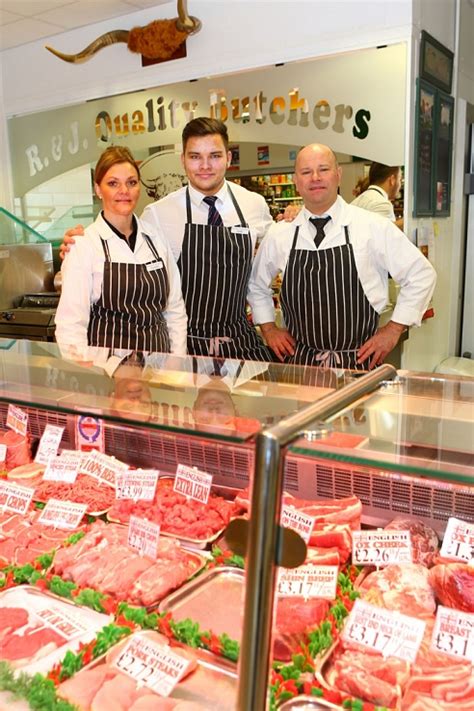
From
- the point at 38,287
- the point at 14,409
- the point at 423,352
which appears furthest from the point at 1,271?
the point at 423,352

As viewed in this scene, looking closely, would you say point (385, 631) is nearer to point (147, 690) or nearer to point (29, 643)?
point (147, 690)

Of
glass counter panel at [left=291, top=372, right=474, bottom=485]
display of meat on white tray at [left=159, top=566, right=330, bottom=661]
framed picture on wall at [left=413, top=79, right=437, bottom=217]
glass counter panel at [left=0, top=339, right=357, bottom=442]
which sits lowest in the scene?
display of meat on white tray at [left=159, top=566, right=330, bottom=661]

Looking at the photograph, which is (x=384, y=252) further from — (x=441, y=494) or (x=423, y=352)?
(x=423, y=352)

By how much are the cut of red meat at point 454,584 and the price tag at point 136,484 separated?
34.5 inches

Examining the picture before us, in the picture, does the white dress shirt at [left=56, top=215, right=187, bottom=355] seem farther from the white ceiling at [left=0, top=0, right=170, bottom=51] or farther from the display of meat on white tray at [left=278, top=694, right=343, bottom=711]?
the white ceiling at [left=0, top=0, right=170, bottom=51]

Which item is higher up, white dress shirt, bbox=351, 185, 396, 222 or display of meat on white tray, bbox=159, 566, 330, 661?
white dress shirt, bbox=351, 185, 396, 222

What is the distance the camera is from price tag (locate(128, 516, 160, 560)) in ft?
6.18

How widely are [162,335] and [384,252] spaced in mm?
1136

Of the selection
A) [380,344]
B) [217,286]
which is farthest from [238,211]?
[380,344]

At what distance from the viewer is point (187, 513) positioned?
2016 mm

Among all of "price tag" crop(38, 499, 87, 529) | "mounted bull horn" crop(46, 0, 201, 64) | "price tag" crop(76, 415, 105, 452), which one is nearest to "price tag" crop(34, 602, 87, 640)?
"price tag" crop(38, 499, 87, 529)

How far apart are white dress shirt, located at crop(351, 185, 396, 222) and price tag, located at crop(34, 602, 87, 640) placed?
11.4 ft

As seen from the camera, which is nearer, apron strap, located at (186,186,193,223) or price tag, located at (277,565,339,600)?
price tag, located at (277,565,339,600)

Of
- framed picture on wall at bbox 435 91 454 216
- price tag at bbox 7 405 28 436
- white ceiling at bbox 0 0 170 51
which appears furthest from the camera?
white ceiling at bbox 0 0 170 51
